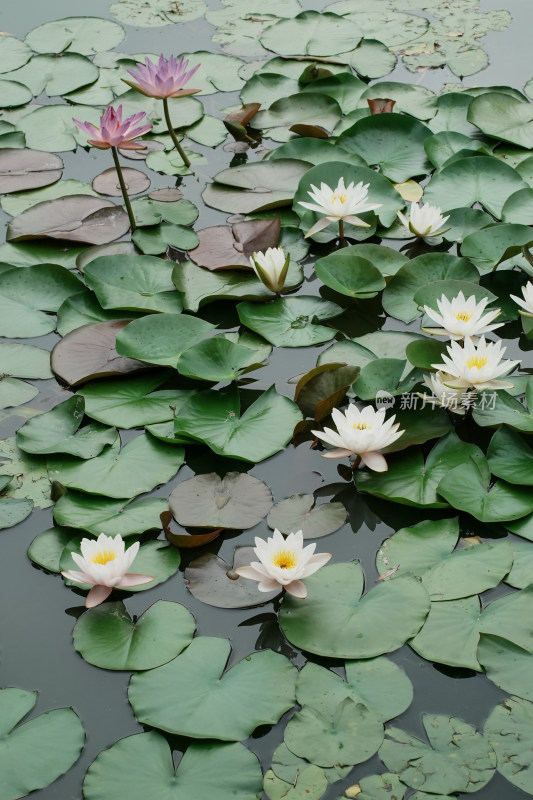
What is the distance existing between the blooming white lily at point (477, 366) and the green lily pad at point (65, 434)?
1.01 meters

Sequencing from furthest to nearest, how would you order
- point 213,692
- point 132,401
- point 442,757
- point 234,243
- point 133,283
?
point 234,243 < point 133,283 < point 132,401 < point 213,692 < point 442,757

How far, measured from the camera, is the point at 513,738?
5.55ft

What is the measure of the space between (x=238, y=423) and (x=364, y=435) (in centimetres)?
43

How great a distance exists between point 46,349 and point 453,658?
1.70 meters

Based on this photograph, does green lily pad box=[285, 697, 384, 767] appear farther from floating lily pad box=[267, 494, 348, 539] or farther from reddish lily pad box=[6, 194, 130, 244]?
reddish lily pad box=[6, 194, 130, 244]

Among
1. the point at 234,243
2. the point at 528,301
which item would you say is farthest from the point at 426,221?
the point at 234,243

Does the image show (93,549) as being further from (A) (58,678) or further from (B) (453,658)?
(B) (453,658)

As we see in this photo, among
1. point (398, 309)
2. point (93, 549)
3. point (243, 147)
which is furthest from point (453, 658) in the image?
point (243, 147)

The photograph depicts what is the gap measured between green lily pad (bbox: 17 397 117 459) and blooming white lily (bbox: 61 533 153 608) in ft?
1.42

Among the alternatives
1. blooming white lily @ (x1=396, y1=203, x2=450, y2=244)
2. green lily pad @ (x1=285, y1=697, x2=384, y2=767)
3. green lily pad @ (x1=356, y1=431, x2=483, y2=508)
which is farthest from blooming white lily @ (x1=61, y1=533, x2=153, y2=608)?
blooming white lily @ (x1=396, y1=203, x2=450, y2=244)

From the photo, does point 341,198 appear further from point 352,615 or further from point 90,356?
point 352,615

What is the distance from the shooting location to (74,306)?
286 centimetres

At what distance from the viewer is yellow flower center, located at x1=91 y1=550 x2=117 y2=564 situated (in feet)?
6.49

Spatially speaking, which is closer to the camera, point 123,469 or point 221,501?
point 221,501
